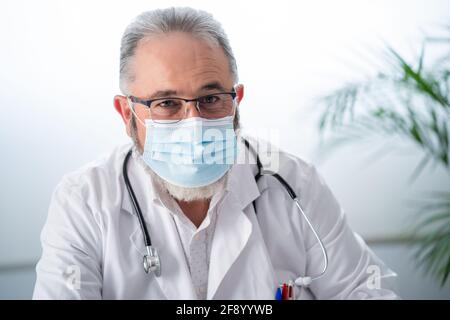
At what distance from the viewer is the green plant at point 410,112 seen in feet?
5.06

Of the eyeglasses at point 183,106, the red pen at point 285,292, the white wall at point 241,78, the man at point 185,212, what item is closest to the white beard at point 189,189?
the man at point 185,212

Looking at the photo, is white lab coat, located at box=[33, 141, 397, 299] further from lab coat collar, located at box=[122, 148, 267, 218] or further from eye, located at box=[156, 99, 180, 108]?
eye, located at box=[156, 99, 180, 108]

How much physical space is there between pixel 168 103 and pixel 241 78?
58 cm

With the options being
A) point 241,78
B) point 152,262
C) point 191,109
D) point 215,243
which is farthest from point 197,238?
point 241,78

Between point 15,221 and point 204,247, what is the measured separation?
746mm

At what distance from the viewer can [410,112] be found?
5.24ft

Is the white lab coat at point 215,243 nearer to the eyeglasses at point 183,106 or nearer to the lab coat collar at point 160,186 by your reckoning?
the lab coat collar at point 160,186

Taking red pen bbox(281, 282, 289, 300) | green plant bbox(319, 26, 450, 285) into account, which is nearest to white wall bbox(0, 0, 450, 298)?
green plant bbox(319, 26, 450, 285)

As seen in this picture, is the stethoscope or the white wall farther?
the white wall

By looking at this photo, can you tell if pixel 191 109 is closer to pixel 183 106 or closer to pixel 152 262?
pixel 183 106

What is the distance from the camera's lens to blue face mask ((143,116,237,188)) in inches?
46.6

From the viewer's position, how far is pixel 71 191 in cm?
125

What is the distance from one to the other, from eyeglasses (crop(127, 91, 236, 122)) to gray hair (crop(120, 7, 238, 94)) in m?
0.08

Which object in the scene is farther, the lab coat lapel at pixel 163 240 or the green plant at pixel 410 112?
the green plant at pixel 410 112
